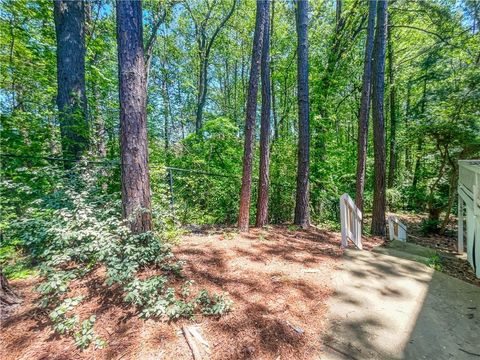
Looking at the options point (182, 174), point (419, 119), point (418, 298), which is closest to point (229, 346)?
point (418, 298)

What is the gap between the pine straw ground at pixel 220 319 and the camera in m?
1.84

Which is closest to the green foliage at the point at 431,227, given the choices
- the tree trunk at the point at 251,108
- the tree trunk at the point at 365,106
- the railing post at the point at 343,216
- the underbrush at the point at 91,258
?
the tree trunk at the point at 365,106

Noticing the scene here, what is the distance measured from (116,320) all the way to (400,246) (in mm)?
5939

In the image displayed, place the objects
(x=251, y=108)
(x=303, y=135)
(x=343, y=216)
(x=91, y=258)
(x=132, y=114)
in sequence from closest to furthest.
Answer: (x=91, y=258) < (x=132, y=114) < (x=343, y=216) < (x=251, y=108) < (x=303, y=135)

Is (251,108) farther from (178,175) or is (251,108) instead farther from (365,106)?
(365,106)

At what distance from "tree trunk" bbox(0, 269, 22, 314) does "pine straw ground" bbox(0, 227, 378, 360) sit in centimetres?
10

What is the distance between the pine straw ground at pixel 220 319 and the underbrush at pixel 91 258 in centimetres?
9

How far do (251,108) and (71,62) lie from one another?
12.4 feet

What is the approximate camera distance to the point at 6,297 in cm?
234

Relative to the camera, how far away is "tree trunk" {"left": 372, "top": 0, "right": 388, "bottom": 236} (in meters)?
5.98

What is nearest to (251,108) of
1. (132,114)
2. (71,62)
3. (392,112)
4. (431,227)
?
(132,114)

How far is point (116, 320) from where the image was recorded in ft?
6.79

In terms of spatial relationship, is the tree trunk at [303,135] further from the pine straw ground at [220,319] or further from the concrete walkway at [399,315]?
the pine straw ground at [220,319]

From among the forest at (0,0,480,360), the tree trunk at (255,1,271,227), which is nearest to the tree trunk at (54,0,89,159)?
the forest at (0,0,480,360)
